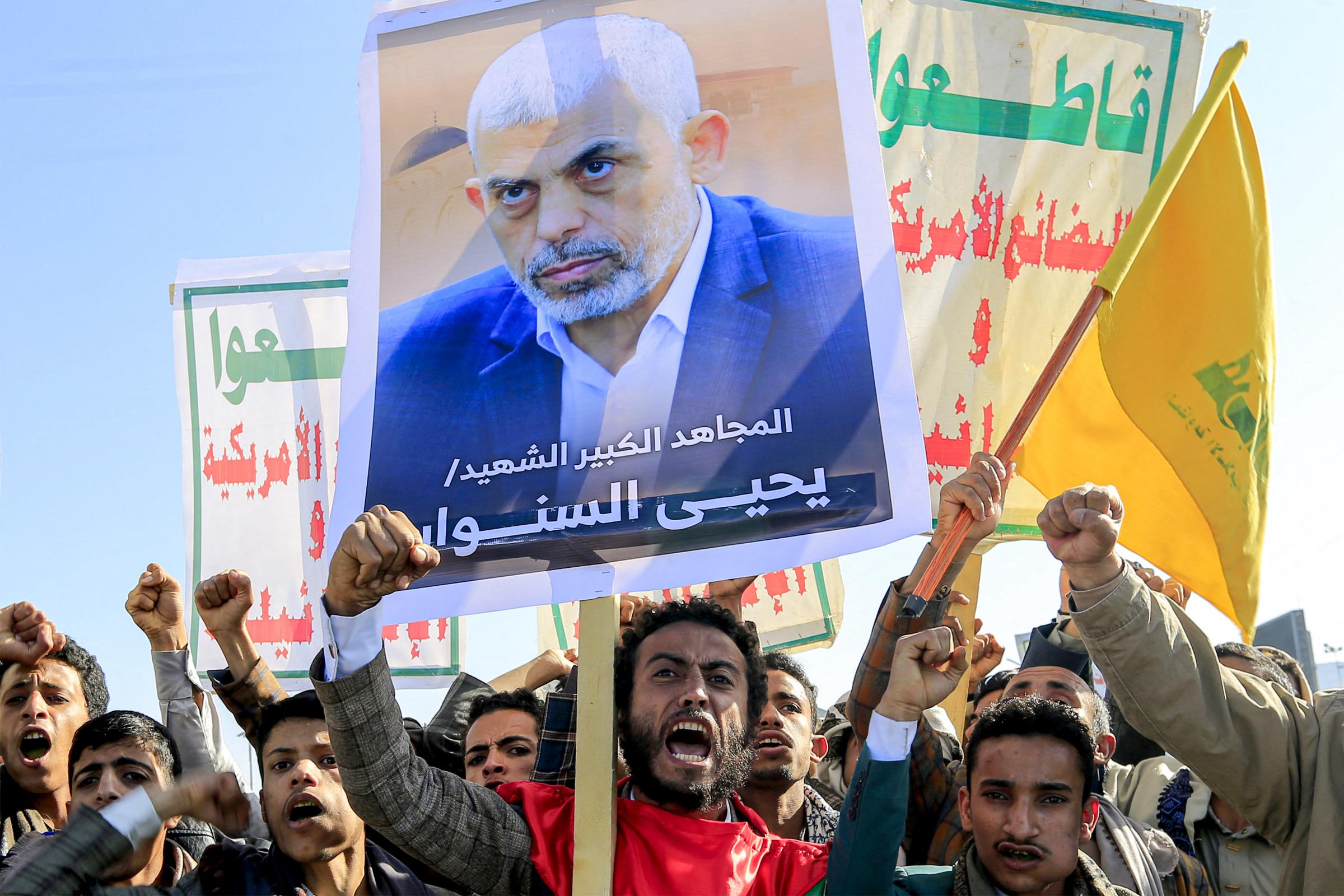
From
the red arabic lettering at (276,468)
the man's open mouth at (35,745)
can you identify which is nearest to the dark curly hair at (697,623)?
the man's open mouth at (35,745)

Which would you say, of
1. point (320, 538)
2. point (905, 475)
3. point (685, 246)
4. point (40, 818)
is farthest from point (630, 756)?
point (320, 538)

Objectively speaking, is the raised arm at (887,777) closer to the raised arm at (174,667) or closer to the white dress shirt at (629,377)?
the white dress shirt at (629,377)

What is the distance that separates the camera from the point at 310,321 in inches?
273

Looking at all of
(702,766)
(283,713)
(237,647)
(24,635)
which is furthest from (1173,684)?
(24,635)

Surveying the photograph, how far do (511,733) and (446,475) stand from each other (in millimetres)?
1412

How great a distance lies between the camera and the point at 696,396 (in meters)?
3.17

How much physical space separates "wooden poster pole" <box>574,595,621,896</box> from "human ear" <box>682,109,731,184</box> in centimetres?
114

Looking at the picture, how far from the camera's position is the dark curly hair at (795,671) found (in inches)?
163

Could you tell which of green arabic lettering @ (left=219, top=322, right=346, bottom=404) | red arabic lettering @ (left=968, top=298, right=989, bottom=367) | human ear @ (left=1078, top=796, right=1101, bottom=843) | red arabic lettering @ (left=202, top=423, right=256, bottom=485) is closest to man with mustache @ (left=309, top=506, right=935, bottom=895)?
human ear @ (left=1078, top=796, right=1101, bottom=843)

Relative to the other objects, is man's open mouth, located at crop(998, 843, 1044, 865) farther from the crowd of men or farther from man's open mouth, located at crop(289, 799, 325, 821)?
man's open mouth, located at crop(289, 799, 325, 821)

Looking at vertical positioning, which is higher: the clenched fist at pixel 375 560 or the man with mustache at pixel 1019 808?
the clenched fist at pixel 375 560

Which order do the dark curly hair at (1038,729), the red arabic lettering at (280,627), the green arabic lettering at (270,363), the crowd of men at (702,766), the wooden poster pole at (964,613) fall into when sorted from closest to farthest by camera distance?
the crowd of men at (702,766) < the dark curly hair at (1038,729) < the wooden poster pole at (964,613) < the red arabic lettering at (280,627) < the green arabic lettering at (270,363)

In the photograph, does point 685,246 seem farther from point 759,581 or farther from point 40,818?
point 759,581

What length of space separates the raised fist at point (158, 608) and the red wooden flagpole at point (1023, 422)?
234cm
